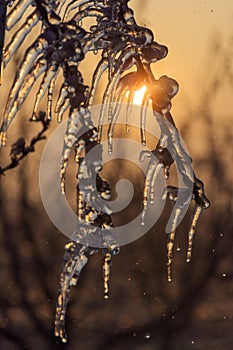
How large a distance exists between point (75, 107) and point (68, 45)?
14 centimetres

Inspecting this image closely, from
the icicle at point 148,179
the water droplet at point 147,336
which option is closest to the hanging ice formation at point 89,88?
the icicle at point 148,179

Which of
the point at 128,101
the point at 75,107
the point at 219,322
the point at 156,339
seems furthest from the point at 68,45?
the point at 219,322

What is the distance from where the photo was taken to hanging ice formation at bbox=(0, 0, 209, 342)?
60.0 inches

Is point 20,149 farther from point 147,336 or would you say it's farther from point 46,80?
point 147,336

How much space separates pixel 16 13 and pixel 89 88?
0.27 meters

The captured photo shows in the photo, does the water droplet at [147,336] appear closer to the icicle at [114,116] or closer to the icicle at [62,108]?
the icicle at [114,116]

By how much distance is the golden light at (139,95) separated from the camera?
1.74 meters

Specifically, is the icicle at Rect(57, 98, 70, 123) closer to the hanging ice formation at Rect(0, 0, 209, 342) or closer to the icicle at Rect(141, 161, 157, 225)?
the hanging ice formation at Rect(0, 0, 209, 342)

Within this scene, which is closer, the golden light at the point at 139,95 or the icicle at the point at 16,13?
the icicle at the point at 16,13

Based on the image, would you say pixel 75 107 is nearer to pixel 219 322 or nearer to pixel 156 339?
pixel 156 339

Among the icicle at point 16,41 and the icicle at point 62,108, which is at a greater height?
the icicle at point 16,41

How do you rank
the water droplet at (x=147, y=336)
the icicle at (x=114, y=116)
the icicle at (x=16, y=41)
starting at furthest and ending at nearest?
the water droplet at (x=147, y=336) < the icicle at (x=114, y=116) < the icicle at (x=16, y=41)

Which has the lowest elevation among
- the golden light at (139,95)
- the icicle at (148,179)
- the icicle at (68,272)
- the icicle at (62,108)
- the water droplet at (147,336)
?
the water droplet at (147,336)

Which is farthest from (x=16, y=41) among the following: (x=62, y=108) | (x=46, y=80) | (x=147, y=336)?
(x=147, y=336)
